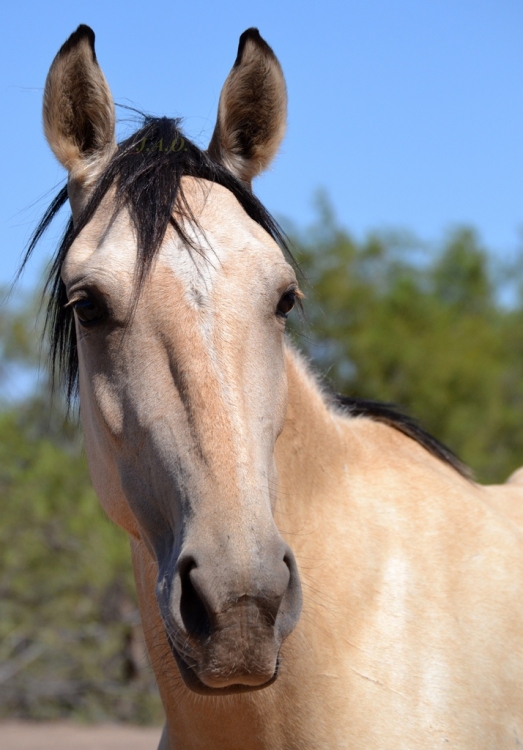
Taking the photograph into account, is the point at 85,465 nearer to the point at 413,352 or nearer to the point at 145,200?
the point at 413,352

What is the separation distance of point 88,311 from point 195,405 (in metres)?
→ 0.52

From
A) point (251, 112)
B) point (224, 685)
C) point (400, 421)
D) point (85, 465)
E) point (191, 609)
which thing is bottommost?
point (85, 465)

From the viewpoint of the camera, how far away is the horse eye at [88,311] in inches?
91.0

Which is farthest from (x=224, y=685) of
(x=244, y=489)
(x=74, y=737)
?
(x=74, y=737)

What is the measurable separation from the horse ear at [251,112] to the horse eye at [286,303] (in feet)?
2.11

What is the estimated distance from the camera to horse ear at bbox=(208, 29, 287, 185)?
109 inches

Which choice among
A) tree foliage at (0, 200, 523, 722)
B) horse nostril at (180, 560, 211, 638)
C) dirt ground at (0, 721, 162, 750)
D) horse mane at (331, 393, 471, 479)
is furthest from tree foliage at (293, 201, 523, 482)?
horse nostril at (180, 560, 211, 638)

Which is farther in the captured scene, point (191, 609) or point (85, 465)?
point (85, 465)

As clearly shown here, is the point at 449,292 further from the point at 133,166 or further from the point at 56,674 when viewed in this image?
the point at 133,166

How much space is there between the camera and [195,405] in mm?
2047

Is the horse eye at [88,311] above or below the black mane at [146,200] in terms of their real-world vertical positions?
below

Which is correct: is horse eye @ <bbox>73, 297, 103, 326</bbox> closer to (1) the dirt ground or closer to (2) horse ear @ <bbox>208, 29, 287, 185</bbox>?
(2) horse ear @ <bbox>208, 29, 287, 185</bbox>

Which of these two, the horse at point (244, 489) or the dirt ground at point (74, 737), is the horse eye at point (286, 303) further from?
the dirt ground at point (74, 737)

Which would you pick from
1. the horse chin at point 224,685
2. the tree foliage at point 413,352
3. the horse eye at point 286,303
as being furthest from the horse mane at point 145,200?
the tree foliage at point 413,352
